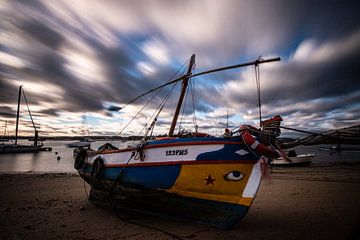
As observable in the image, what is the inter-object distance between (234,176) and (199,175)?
0.93 meters

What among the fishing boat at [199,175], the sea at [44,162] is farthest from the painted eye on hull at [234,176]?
the sea at [44,162]

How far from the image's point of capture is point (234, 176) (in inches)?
201

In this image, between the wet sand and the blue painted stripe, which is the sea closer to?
the wet sand

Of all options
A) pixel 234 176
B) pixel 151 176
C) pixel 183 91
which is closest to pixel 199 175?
pixel 234 176

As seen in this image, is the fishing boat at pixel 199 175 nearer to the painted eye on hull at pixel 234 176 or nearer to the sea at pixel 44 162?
the painted eye on hull at pixel 234 176

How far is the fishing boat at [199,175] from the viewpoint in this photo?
5.06 m

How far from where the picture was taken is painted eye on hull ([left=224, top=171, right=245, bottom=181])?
507 centimetres

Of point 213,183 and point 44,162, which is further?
point 44,162

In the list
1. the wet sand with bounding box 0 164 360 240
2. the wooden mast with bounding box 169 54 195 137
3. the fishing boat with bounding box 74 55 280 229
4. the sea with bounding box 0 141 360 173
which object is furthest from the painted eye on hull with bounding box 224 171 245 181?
the sea with bounding box 0 141 360 173

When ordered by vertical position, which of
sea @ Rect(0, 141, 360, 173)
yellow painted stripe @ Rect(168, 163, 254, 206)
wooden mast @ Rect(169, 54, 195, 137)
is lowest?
sea @ Rect(0, 141, 360, 173)

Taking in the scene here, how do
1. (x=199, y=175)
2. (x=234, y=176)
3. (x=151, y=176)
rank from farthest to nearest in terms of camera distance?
(x=151, y=176) → (x=199, y=175) → (x=234, y=176)

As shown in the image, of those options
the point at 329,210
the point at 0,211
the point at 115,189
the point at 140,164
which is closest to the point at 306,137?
the point at 140,164

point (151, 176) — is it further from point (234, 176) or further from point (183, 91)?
point (183, 91)

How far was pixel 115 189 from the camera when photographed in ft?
23.4
